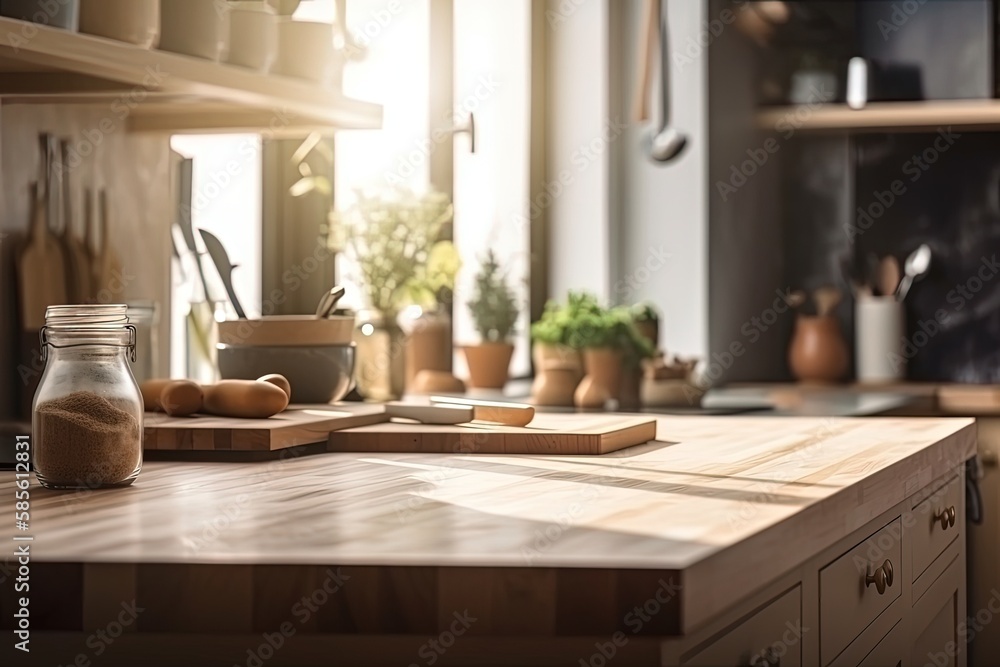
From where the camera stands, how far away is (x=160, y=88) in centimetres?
157

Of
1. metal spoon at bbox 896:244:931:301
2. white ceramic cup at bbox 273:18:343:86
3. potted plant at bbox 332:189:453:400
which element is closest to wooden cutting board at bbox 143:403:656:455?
white ceramic cup at bbox 273:18:343:86

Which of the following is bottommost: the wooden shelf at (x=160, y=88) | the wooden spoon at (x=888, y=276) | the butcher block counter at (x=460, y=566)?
the butcher block counter at (x=460, y=566)

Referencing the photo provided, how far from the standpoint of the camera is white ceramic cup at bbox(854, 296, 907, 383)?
3.34 m

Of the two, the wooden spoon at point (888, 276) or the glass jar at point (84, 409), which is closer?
the glass jar at point (84, 409)

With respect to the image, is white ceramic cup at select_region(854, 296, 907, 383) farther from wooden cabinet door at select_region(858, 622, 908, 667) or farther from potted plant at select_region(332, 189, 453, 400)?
wooden cabinet door at select_region(858, 622, 908, 667)

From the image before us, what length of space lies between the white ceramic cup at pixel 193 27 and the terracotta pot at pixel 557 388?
1154mm

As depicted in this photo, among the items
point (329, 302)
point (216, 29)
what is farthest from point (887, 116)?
point (216, 29)

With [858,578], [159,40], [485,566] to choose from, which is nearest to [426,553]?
[485,566]

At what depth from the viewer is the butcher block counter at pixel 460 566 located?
782mm

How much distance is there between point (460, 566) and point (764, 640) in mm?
322

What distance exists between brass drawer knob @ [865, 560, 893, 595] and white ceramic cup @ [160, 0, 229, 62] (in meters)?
1.04

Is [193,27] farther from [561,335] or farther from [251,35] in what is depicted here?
[561,335]

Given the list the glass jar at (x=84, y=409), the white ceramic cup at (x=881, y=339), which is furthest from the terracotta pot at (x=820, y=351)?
the glass jar at (x=84, y=409)

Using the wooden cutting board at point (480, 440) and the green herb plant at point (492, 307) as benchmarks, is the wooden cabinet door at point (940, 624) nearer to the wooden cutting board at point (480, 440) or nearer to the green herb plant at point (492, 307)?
the wooden cutting board at point (480, 440)
